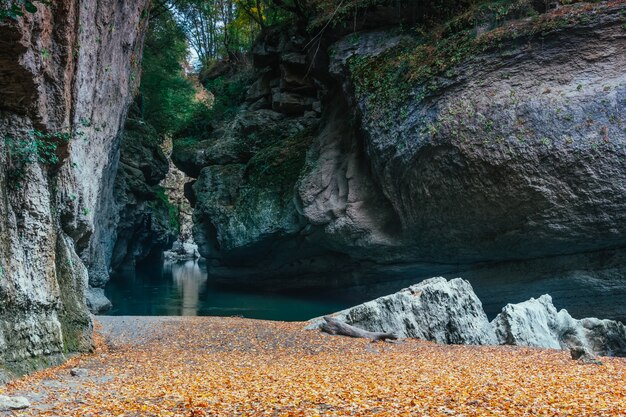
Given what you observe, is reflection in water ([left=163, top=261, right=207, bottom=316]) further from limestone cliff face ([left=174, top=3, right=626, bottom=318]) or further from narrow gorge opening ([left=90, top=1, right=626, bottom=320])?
limestone cliff face ([left=174, top=3, right=626, bottom=318])

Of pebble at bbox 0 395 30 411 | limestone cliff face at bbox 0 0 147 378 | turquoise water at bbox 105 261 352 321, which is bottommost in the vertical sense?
pebble at bbox 0 395 30 411

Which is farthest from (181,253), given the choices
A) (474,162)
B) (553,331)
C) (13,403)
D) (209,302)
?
(13,403)

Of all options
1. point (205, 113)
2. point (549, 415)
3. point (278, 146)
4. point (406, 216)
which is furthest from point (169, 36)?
point (549, 415)

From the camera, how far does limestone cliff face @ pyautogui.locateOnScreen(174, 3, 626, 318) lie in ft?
52.6

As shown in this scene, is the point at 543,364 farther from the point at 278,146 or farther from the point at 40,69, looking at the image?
the point at 278,146

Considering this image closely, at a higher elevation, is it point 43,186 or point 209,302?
point 43,186

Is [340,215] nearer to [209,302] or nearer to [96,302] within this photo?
[209,302]

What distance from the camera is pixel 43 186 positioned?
9.34 m

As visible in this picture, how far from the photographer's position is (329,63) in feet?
74.7

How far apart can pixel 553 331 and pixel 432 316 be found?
9.68ft

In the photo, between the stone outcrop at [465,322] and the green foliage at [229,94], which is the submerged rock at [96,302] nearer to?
the stone outcrop at [465,322]

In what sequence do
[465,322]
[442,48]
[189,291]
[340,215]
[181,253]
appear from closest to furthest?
[465,322] < [442,48] < [340,215] < [189,291] < [181,253]

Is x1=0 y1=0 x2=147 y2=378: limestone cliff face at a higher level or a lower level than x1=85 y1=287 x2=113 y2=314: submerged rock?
higher

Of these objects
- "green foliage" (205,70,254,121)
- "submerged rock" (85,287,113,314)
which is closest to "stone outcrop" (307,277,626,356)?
"submerged rock" (85,287,113,314)
